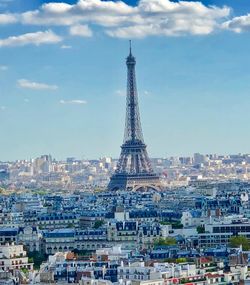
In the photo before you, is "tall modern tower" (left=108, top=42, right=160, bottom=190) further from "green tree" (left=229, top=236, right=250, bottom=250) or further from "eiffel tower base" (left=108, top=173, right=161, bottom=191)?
"green tree" (left=229, top=236, right=250, bottom=250)

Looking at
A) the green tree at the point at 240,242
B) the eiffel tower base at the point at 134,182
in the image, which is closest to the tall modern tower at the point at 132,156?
the eiffel tower base at the point at 134,182

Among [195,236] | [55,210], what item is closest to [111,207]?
[55,210]

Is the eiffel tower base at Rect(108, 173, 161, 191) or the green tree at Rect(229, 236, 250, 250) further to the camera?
the eiffel tower base at Rect(108, 173, 161, 191)

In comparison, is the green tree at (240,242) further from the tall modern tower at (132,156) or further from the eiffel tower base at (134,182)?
the tall modern tower at (132,156)

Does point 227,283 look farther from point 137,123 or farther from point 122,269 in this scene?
point 137,123

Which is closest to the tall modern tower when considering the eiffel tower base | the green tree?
the eiffel tower base

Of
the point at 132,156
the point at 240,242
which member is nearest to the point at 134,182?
the point at 132,156

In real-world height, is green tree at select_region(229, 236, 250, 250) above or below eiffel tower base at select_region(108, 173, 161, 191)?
below
